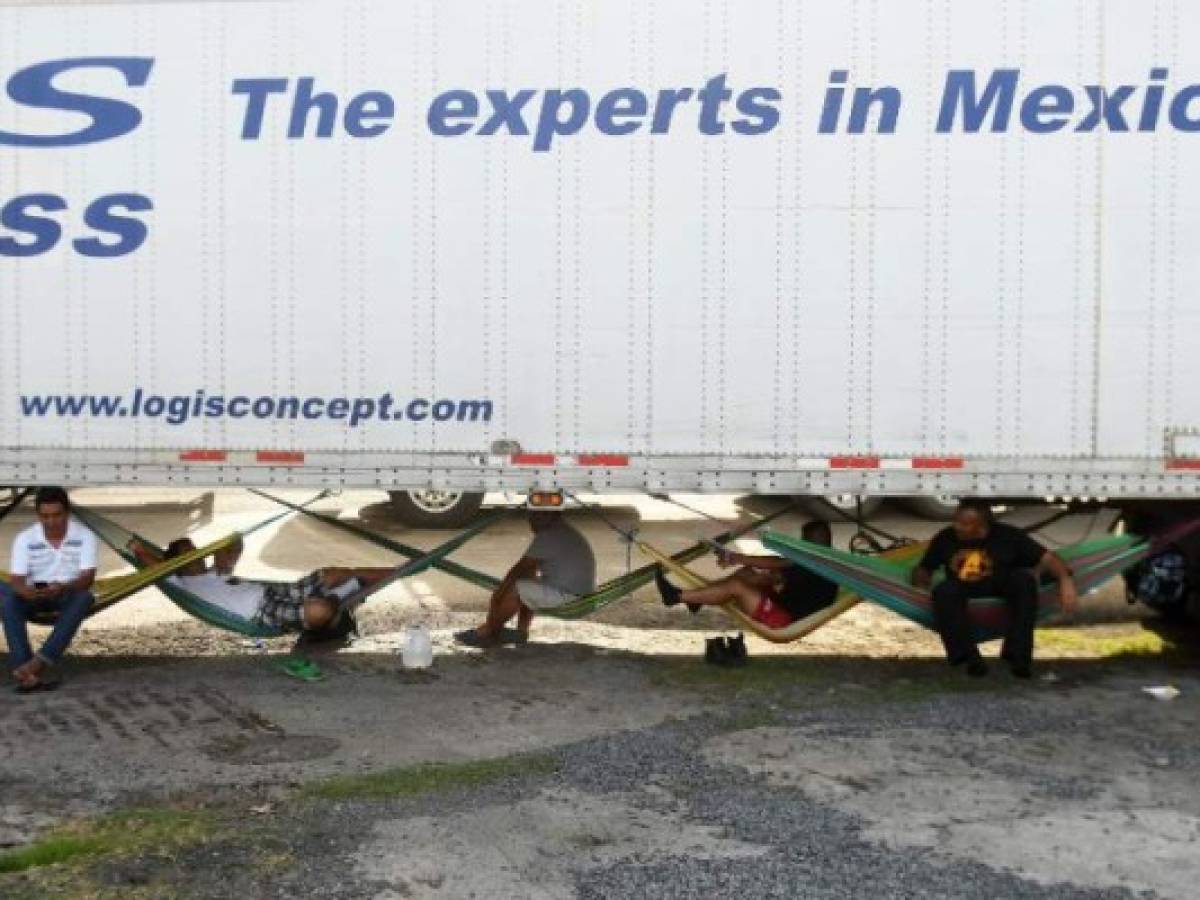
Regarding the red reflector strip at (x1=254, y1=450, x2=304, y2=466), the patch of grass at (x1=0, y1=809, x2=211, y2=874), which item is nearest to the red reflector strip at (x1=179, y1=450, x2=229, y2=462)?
the red reflector strip at (x1=254, y1=450, x2=304, y2=466)

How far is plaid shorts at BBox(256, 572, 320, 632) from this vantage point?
838 centimetres

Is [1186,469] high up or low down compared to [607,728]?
up

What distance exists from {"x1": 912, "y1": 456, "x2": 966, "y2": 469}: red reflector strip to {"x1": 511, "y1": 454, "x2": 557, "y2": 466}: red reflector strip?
6.57 feet

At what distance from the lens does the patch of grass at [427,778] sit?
6191 mm

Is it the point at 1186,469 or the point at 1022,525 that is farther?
the point at 1022,525

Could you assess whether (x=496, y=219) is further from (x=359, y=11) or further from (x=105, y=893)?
(x=105, y=893)

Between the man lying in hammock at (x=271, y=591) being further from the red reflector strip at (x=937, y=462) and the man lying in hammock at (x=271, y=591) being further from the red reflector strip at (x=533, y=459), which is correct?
the red reflector strip at (x=937, y=462)

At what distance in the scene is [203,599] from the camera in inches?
332

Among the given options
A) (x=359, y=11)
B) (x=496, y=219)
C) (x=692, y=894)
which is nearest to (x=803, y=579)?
(x=496, y=219)

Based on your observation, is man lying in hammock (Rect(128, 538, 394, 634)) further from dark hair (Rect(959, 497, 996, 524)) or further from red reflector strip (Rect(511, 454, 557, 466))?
dark hair (Rect(959, 497, 996, 524))

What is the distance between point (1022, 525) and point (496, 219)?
13.1 feet

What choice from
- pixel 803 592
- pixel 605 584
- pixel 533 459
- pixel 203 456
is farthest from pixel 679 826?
pixel 203 456

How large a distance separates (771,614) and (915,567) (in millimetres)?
909

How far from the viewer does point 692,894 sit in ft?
16.9
